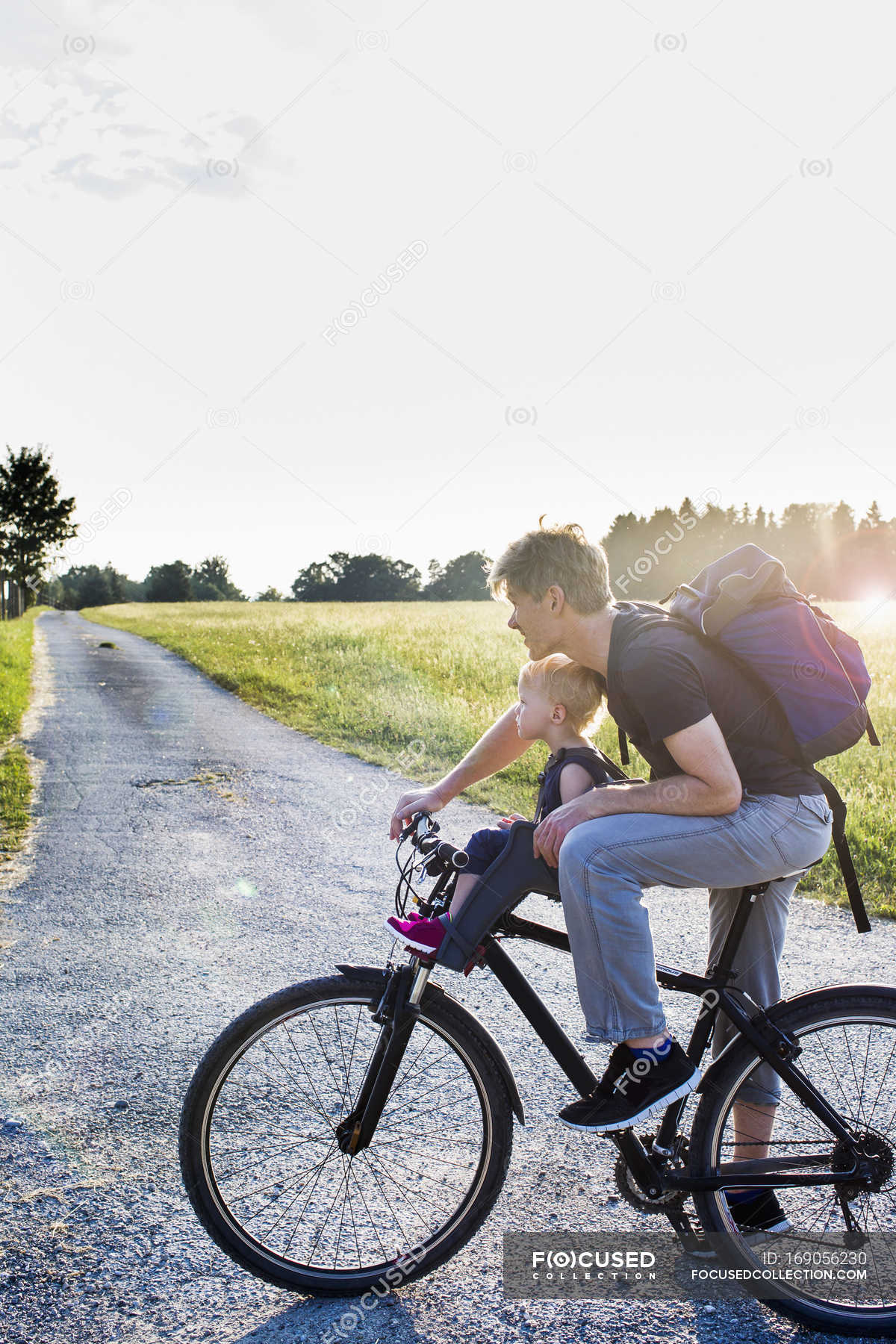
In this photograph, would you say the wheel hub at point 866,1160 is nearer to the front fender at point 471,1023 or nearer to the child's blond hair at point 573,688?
the front fender at point 471,1023

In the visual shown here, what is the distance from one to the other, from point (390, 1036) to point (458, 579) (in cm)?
10340

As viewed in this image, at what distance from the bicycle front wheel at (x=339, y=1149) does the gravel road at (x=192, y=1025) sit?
0.12 meters

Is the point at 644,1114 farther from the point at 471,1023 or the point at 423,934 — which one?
the point at 423,934

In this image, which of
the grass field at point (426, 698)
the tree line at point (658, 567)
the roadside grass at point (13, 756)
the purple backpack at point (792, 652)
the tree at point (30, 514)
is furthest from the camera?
the tree line at point (658, 567)

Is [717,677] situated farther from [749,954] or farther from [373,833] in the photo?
[373,833]

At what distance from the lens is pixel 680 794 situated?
7.06 feet

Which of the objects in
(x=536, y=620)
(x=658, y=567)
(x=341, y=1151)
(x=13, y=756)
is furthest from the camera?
(x=658, y=567)

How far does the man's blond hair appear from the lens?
234 cm

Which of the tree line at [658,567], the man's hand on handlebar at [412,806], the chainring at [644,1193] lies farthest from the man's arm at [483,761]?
the tree line at [658,567]

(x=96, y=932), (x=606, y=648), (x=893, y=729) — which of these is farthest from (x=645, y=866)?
(x=893, y=729)

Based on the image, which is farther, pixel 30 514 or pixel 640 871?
pixel 30 514

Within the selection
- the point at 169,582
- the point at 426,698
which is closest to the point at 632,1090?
the point at 426,698

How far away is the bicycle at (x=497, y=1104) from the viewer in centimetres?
230

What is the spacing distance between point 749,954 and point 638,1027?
558mm
